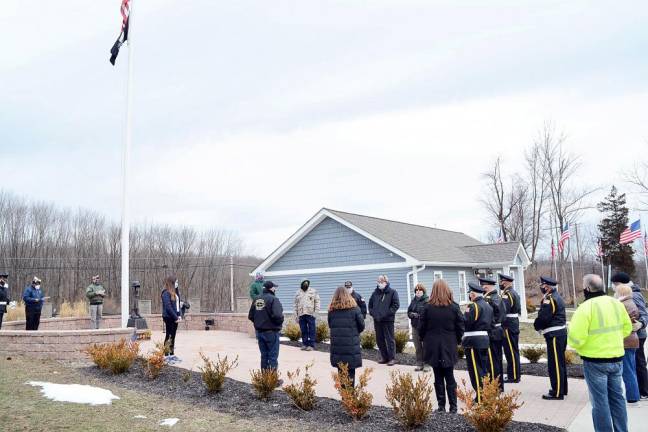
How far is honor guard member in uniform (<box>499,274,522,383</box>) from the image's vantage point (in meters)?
9.44

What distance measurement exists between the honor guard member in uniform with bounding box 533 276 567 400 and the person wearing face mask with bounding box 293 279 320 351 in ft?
20.6

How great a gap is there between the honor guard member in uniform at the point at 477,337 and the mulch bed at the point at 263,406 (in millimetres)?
908

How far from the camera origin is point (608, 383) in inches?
228

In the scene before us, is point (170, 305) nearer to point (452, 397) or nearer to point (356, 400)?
point (356, 400)

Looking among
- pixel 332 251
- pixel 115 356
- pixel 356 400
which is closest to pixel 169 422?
pixel 356 400

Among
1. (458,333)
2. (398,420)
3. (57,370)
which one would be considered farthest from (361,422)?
(57,370)

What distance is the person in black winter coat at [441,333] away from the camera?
7.19m

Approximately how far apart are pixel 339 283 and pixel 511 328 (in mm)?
12858

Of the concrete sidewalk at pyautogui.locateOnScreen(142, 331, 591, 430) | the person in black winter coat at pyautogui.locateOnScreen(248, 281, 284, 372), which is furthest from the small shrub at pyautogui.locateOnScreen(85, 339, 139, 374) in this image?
the person in black winter coat at pyautogui.locateOnScreen(248, 281, 284, 372)

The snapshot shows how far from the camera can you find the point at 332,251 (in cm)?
2253

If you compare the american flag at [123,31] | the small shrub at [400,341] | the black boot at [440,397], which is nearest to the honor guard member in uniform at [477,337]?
the black boot at [440,397]

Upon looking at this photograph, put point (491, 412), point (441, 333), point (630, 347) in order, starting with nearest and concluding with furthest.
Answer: point (491, 412) → point (441, 333) → point (630, 347)

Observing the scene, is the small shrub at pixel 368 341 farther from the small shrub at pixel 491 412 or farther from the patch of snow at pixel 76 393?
the small shrub at pixel 491 412

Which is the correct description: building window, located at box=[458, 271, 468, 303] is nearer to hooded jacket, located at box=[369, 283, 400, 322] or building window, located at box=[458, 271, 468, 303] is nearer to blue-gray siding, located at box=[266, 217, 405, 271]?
blue-gray siding, located at box=[266, 217, 405, 271]
